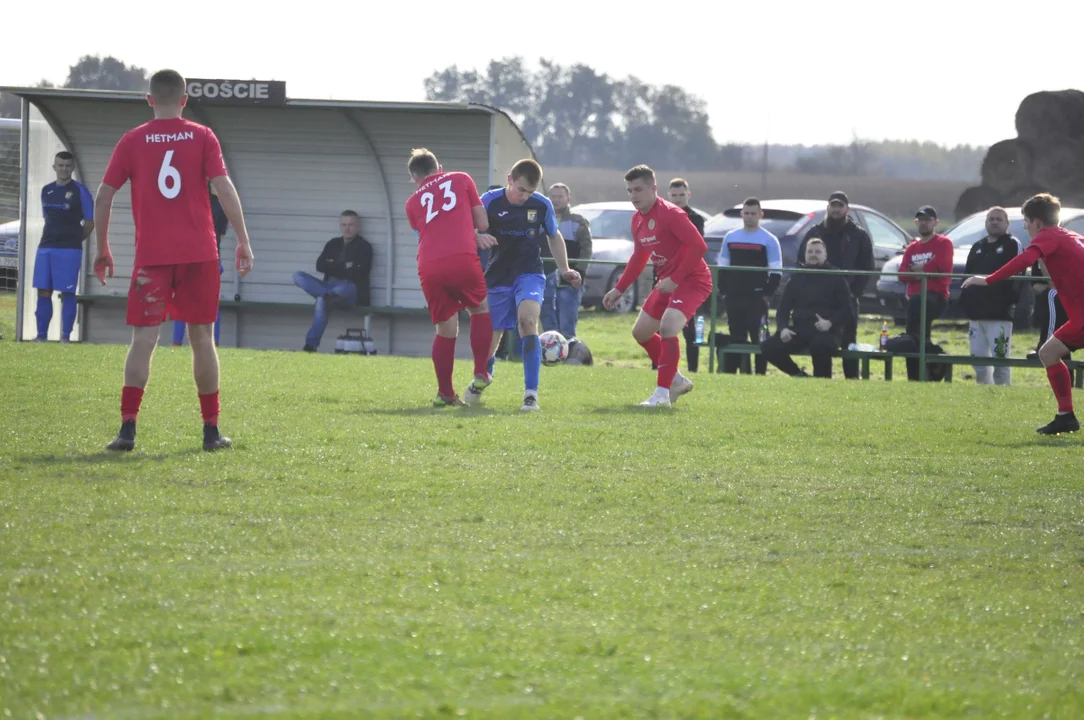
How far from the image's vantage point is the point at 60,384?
33.7 feet

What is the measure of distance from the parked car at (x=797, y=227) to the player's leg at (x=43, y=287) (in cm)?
1002

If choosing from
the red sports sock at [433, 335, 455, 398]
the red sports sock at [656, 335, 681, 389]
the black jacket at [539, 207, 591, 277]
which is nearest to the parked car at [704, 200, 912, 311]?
the black jacket at [539, 207, 591, 277]

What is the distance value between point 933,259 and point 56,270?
1016 cm

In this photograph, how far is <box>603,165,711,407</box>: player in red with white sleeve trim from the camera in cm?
1037

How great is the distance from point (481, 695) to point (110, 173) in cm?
473

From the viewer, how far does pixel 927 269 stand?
15.4 m

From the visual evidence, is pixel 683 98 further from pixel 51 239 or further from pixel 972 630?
pixel 972 630

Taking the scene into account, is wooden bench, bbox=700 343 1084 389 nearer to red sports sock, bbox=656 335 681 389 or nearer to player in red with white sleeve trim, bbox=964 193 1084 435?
red sports sock, bbox=656 335 681 389

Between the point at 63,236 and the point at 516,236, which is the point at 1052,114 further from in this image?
the point at 516,236

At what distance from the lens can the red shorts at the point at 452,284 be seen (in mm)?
9734

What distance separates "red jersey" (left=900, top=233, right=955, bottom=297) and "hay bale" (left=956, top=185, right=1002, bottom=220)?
80.1ft

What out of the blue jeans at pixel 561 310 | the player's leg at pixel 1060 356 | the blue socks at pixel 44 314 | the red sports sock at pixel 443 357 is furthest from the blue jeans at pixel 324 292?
the player's leg at pixel 1060 356

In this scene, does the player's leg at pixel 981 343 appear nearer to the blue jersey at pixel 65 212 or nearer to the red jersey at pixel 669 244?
the red jersey at pixel 669 244

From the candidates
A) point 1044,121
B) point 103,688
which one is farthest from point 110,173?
point 1044,121
